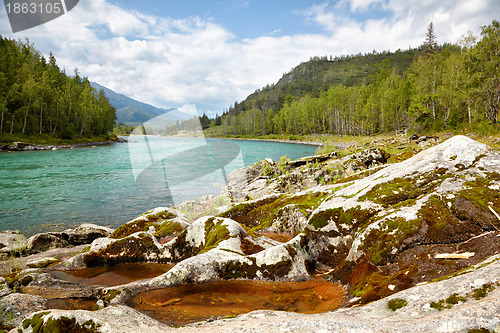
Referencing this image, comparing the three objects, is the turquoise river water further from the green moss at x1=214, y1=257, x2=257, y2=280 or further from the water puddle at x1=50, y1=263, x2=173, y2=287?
the green moss at x1=214, y1=257, x2=257, y2=280

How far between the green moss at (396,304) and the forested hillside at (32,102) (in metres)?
86.0

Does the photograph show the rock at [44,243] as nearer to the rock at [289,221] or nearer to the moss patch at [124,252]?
the moss patch at [124,252]

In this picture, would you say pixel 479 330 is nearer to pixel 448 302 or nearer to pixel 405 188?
pixel 448 302

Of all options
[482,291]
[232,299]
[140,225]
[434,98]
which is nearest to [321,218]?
[232,299]

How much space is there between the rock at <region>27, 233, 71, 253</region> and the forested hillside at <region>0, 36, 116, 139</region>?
241ft

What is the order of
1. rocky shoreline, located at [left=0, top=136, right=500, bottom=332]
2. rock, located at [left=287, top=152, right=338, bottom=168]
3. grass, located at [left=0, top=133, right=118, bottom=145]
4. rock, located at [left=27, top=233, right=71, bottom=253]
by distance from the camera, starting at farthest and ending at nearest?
grass, located at [left=0, top=133, right=118, bottom=145] → rock, located at [left=287, top=152, right=338, bottom=168] → rock, located at [left=27, top=233, right=71, bottom=253] → rocky shoreline, located at [left=0, top=136, right=500, bottom=332]

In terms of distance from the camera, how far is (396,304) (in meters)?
3.21

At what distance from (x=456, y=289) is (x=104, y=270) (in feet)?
24.9

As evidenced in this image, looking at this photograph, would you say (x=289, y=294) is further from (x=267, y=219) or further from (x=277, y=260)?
(x=267, y=219)

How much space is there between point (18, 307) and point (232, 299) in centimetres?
332

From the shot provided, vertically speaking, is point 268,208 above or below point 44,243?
above

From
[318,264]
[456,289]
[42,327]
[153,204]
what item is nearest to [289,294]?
[318,264]

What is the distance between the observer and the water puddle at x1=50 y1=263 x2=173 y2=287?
20.6 feet

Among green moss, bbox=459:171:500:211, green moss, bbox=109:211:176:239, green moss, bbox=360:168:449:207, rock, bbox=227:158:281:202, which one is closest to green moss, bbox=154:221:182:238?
green moss, bbox=109:211:176:239
